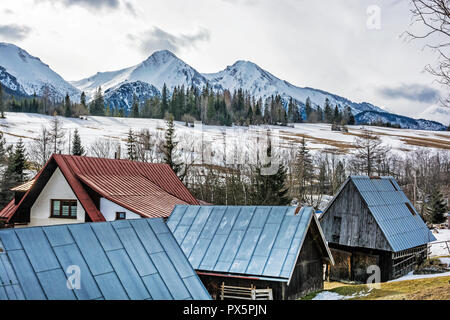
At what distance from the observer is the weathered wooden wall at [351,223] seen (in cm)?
2516

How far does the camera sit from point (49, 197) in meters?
24.5

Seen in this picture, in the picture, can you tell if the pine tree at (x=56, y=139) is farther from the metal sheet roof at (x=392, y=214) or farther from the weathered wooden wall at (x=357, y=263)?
the metal sheet roof at (x=392, y=214)

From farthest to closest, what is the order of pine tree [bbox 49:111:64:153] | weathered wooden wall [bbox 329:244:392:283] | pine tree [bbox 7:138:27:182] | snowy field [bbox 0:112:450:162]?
snowy field [bbox 0:112:450:162] → pine tree [bbox 49:111:64:153] → pine tree [bbox 7:138:27:182] → weathered wooden wall [bbox 329:244:392:283]

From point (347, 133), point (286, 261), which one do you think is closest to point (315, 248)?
point (286, 261)

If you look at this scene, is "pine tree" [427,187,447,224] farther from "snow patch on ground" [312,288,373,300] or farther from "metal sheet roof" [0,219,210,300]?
"metal sheet roof" [0,219,210,300]

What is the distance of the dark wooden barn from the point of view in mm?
25000

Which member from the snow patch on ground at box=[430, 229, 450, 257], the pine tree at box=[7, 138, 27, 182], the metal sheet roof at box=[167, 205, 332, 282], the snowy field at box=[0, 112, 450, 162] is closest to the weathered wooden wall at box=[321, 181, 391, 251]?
the snow patch on ground at box=[430, 229, 450, 257]

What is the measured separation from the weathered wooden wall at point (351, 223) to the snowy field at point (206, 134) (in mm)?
51263

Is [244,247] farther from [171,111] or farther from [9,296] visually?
[171,111]

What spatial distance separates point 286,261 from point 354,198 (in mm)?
15075

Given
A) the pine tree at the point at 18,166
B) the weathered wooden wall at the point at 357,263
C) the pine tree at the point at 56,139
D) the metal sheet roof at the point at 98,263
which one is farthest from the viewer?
the pine tree at the point at 56,139

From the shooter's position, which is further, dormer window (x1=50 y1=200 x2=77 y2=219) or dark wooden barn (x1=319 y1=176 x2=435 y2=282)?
dark wooden barn (x1=319 y1=176 x2=435 y2=282)

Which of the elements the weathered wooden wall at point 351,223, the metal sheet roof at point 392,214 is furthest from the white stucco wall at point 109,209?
the metal sheet roof at point 392,214

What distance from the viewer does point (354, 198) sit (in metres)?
27.0
